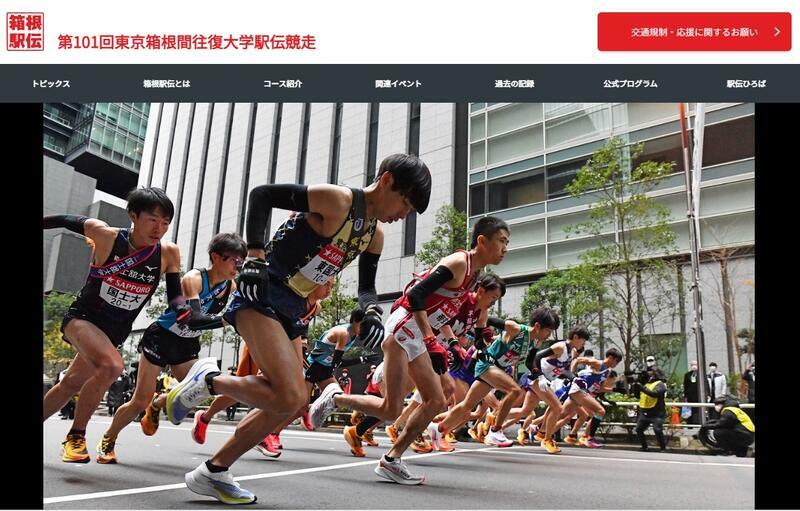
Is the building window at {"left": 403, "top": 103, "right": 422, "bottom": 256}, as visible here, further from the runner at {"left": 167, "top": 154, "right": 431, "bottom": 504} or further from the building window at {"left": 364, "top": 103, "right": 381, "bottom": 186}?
the runner at {"left": 167, "top": 154, "right": 431, "bottom": 504}

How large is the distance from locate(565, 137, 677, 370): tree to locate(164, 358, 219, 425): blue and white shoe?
975 cm

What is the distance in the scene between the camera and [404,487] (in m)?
3.44

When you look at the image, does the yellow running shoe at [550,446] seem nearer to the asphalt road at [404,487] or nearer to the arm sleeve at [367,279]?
the asphalt road at [404,487]

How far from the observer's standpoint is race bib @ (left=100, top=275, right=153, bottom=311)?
150 inches

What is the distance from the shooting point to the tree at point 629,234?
38.6 feet

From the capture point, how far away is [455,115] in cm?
1652

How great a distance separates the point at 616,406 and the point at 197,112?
17066 mm

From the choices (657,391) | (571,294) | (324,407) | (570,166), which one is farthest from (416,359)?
(570,166)

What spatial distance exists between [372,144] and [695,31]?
51.1 ft

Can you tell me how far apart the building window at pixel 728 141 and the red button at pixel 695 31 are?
37.0 ft

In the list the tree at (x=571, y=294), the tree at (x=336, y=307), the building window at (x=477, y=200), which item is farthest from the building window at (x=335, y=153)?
the tree at (x=571, y=294)

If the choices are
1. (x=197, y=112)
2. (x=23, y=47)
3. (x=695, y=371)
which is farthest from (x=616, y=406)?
(x=197, y=112)

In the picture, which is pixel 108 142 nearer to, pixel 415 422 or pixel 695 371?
pixel 695 371

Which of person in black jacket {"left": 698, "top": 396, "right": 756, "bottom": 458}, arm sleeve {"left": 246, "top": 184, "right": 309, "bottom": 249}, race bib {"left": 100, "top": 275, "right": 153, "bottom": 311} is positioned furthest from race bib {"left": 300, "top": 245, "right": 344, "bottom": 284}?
person in black jacket {"left": 698, "top": 396, "right": 756, "bottom": 458}
